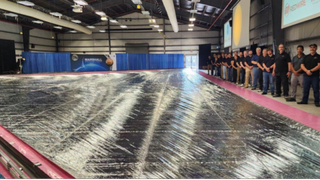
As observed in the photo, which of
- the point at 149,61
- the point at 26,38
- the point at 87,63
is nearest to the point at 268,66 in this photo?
the point at 87,63

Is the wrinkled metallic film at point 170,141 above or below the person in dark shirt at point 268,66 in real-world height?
below

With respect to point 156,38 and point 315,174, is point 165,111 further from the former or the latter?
point 156,38

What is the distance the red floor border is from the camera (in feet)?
6.19

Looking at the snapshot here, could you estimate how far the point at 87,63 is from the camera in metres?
20.3

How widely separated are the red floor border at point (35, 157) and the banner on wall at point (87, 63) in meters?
18.2

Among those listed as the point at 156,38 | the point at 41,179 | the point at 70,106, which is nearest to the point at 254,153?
the point at 41,179

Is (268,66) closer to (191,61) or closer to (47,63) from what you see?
(47,63)

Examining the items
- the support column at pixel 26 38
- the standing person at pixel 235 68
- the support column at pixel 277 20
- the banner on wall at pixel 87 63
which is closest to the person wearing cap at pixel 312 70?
the standing person at pixel 235 68

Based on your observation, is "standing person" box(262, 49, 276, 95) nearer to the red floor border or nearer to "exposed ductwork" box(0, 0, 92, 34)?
the red floor border

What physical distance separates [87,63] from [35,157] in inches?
762

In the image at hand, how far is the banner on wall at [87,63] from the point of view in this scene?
19917 mm

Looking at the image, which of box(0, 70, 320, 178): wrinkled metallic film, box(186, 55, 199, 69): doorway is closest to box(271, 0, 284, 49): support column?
box(0, 70, 320, 178): wrinkled metallic film

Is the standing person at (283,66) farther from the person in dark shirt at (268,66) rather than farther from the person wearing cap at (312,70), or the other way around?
the person wearing cap at (312,70)

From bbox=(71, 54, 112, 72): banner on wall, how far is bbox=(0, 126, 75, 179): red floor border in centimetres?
1817
